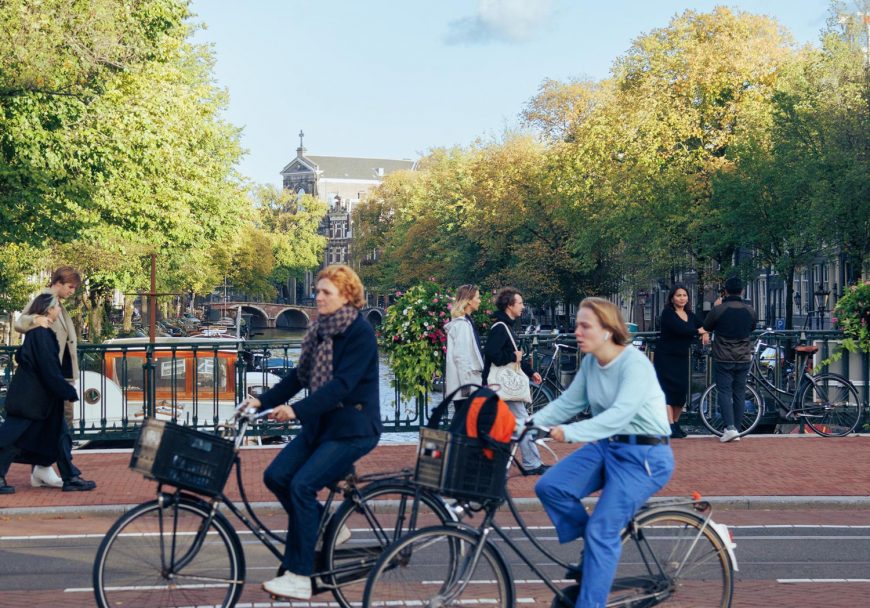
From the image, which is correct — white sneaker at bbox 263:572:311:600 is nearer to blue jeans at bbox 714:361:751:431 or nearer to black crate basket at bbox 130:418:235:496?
black crate basket at bbox 130:418:235:496

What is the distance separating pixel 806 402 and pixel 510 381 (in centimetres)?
496

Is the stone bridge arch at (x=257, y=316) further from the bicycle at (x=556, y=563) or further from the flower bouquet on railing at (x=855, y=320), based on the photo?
the bicycle at (x=556, y=563)

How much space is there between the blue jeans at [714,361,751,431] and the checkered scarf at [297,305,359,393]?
28.3 feet

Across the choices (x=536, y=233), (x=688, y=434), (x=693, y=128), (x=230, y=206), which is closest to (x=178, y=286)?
(x=230, y=206)

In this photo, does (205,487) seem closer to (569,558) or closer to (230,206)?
(569,558)

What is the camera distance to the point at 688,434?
49.7 ft

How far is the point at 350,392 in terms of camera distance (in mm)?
5762

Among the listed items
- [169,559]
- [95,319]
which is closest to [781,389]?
[169,559]

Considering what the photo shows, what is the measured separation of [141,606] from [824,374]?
1099 centimetres

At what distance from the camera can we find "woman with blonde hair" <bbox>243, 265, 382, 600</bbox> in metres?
5.61

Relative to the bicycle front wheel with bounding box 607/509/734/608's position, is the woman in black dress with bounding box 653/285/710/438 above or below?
above

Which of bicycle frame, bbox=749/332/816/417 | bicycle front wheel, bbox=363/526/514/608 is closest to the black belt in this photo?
bicycle front wheel, bbox=363/526/514/608

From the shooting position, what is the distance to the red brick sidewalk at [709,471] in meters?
10.3

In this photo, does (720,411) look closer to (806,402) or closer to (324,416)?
(806,402)
